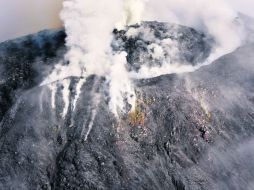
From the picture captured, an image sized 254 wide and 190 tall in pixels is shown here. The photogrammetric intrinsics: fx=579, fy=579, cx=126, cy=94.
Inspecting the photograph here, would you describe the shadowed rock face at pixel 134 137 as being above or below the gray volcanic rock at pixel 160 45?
below

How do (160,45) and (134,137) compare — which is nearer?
(134,137)

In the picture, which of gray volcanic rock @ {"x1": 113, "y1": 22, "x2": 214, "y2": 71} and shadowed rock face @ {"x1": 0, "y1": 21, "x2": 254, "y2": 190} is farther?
gray volcanic rock @ {"x1": 113, "y1": 22, "x2": 214, "y2": 71}

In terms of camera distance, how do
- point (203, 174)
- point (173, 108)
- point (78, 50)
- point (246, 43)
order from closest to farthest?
point (203, 174) < point (173, 108) < point (78, 50) < point (246, 43)

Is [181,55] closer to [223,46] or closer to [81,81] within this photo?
[223,46]

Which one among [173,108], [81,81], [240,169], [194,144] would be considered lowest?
[240,169]

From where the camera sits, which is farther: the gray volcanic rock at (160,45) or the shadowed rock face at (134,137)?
the gray volcanic rock at (160,45)

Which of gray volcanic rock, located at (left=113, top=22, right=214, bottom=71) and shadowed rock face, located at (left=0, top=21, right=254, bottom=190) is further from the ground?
gray volcanic rock, located at (left=113, top=22, right=214, bottom=71)

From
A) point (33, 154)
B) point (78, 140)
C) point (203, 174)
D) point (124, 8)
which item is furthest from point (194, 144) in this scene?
point (124, 8)

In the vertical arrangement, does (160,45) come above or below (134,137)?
above
